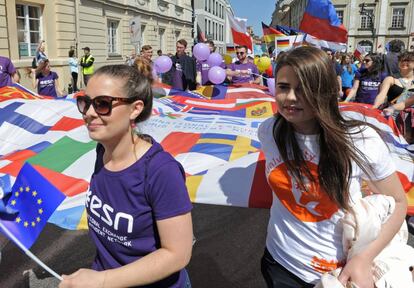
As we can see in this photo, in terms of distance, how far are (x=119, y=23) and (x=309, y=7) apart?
15.3m

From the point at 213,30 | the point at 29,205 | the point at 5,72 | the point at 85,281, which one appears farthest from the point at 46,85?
the point at 213,30

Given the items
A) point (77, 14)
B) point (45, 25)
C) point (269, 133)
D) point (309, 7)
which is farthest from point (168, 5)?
point (269, 133)

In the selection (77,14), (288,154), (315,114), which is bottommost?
(288,154)

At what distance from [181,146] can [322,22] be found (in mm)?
5148

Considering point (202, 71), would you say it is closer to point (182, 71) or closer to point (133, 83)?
point (182, 71)

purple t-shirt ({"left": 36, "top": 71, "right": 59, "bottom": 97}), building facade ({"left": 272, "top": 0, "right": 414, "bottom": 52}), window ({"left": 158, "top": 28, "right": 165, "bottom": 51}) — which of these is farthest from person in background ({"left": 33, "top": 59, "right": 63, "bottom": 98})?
building facade ({"left": 272, "top": 0, "right": 414, "bottom": 52})

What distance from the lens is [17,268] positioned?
3236 millimetres

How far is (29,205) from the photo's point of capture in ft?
6.07

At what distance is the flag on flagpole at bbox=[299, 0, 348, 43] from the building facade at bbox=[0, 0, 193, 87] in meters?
5.12

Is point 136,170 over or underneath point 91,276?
over

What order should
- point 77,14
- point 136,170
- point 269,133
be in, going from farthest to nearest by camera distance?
point 77,14 → point 269,133 → point 136,170

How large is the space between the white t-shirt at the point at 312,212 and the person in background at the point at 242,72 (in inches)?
248

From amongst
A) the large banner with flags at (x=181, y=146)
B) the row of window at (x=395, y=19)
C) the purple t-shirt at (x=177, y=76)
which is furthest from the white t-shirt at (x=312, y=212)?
the row of window at (x=395, y=19)

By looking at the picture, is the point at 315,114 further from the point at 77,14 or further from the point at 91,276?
the point at 77,14
